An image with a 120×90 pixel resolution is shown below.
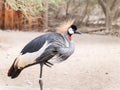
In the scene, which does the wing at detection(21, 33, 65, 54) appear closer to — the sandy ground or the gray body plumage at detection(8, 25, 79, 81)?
the gray body plumage at detection(8, 25, 79, 81)

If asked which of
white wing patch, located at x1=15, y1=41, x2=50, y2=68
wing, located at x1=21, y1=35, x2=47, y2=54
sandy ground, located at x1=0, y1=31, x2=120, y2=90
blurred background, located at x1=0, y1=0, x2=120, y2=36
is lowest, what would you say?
sandy ground, located at x1=0, y1=31, x2=120, y2=90

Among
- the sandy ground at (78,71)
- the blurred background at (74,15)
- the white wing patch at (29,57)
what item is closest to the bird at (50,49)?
the white wing patch at (29,57)

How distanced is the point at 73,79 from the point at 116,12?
8.59 m

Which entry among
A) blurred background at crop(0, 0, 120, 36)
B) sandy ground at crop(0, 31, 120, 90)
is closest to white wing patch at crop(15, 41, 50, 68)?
sandy ground at crop(0, 31, 120, 90)

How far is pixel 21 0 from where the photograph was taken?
8.83 meters

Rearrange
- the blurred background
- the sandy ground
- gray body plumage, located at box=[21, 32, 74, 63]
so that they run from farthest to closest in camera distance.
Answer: the blurred background < the sandy ground < gray body plumage, located at box=[21, 32, 74, 63]

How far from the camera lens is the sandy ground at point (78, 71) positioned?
7.30 metres

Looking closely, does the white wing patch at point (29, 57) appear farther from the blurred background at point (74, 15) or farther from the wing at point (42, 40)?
the blurred background at point (74, 15)

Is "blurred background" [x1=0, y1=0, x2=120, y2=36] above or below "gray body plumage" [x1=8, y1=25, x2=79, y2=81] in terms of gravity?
below

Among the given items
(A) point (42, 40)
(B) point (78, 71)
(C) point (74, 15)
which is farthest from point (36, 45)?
(C) point (74, 15)

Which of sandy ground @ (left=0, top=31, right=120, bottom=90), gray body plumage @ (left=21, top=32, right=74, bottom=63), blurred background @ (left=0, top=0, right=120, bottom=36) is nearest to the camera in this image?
gray body plumage @ (left=21, top=32, right=74, bottom=63)

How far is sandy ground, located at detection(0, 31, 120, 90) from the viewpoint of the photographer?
23.9 ft

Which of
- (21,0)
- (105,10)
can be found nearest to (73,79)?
(21,0)

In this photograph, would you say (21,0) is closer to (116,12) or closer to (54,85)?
(54,85)
